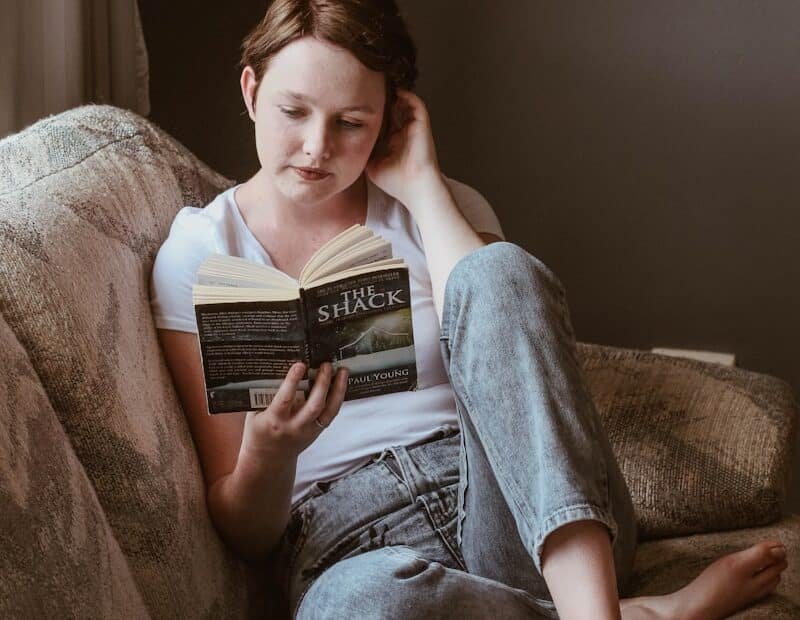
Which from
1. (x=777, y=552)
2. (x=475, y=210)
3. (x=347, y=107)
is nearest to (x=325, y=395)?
(x=347, y=107)

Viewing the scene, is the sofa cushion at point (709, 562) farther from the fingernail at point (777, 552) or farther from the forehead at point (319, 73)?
the forehead at point (319, 73)

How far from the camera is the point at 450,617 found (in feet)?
3.49

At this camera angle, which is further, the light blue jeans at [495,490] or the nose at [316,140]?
the nose at [316,140]

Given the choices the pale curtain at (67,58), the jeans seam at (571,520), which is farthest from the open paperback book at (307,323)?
the pale curtain at (67,58)

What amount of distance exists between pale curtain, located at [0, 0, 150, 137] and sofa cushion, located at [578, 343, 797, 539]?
100 cm

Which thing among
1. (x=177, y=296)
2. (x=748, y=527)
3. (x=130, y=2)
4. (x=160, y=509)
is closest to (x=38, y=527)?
(x=160, y=509)

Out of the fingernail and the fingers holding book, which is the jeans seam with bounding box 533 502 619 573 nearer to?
the fingers holding book

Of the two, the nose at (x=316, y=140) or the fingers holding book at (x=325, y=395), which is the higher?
the nose at (x=316, y=140)

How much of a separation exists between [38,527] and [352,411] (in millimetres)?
551

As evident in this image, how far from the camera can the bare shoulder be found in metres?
1.29

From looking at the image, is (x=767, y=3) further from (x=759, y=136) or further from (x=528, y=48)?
(x=528, y=48)

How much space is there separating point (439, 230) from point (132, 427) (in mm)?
509

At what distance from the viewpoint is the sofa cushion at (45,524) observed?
836 millimetres

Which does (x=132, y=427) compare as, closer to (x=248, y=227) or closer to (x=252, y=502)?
(x=252, y=502)
